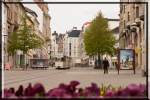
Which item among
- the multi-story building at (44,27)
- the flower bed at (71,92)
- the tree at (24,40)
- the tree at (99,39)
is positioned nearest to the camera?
the flower bed at (71,92)

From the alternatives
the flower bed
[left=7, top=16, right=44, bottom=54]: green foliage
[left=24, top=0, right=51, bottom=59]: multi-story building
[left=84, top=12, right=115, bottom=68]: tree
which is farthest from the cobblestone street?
[left=84, top=12, right=115, bottom=68]: tree

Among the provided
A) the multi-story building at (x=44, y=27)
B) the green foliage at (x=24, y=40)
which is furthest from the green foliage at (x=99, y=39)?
the green foliage at (x=24, y=40)

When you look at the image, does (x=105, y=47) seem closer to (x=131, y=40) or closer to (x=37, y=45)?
(x=131, y=40)

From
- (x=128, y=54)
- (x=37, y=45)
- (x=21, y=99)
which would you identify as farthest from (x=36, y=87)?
(x=37, y=45)

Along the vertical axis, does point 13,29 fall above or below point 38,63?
above

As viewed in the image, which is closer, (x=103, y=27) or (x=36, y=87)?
(x=36, y=87)

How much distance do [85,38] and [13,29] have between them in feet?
44.3

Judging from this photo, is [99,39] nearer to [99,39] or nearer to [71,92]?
[99,39]

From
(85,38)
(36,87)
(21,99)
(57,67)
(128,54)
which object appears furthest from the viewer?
(85,38)

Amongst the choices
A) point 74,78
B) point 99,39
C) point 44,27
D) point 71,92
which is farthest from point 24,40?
point 71,92

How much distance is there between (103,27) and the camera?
90875 mm

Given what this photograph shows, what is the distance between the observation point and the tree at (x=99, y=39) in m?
90.6

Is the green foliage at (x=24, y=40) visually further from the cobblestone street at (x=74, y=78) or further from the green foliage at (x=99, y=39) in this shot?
the cobblestone street at (x=74, y=78)

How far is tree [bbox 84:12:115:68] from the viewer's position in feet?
297
